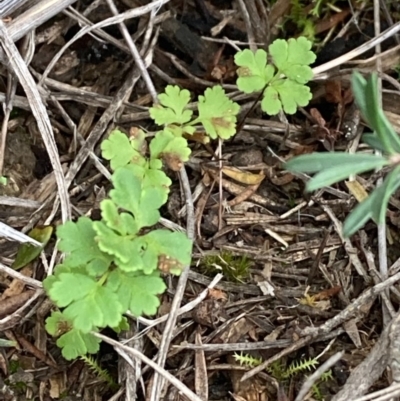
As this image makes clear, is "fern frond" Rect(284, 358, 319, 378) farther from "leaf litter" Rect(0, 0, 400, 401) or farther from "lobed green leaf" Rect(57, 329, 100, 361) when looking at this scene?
"lobed green leaf" Rect(57, 329, 100, 361)

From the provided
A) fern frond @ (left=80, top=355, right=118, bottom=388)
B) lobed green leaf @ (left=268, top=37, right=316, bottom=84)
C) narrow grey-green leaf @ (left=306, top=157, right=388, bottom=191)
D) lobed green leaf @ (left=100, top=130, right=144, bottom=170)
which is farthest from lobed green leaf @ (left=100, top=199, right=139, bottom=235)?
lobed green leaf @ (left=268, top=37, right=316, bottom=84)

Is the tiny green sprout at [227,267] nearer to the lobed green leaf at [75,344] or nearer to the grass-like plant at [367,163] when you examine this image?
the lobed green leaf at [75,344]

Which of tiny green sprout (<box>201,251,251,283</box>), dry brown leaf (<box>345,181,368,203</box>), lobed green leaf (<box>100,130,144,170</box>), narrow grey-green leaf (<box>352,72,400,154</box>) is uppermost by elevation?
narrow grey-green leaf (<box>352,72,400,154</box>)

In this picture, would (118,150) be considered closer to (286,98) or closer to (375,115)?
(286,98)

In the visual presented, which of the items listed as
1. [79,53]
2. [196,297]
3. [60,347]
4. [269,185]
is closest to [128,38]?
[79,53]

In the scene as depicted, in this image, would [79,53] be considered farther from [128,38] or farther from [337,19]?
[337,19]

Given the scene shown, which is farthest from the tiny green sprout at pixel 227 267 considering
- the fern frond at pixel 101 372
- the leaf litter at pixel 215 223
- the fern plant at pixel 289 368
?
the fern frond at pixel 101 372

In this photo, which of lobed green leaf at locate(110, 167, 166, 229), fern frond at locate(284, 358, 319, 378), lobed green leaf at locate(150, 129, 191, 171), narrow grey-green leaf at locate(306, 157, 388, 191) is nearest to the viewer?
narrow grey-green leaf at locate(306, 157, 388, 191)

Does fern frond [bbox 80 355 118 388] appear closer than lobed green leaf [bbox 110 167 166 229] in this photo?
No
